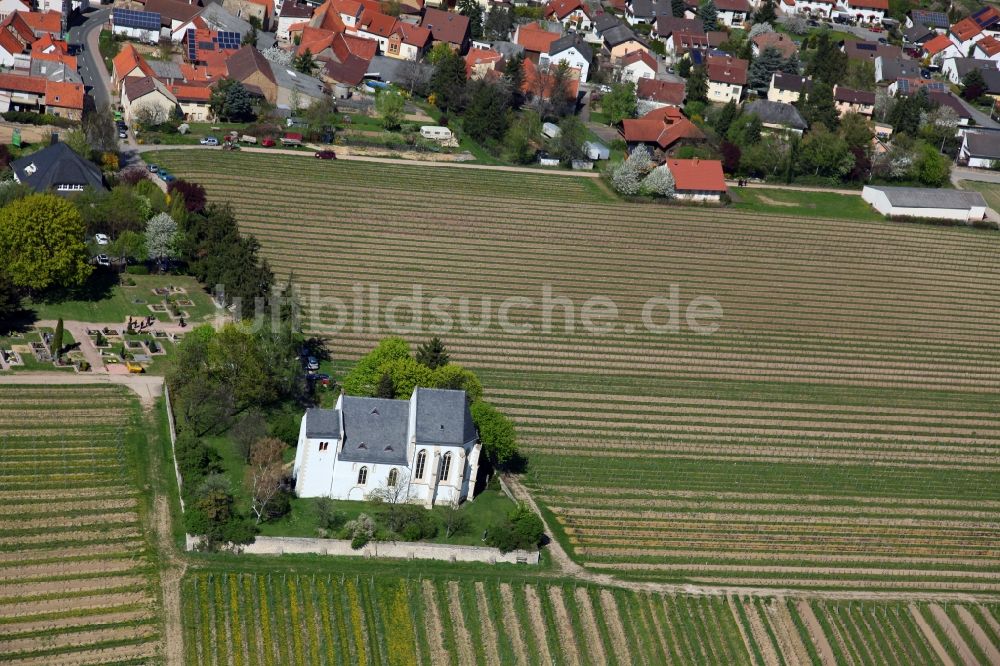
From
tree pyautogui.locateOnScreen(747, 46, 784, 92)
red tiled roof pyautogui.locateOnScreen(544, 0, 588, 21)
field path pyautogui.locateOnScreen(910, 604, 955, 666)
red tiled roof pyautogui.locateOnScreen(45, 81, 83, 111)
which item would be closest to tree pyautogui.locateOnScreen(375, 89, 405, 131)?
red tiled roof pyautogui.locateOnScreen(45, 81, 83, 111)

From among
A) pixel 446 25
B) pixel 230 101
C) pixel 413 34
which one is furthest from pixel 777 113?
pixel 230 101

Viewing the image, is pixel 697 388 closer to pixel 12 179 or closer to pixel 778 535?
pixel 778 535

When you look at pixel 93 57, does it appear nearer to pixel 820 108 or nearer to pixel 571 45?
→ pixel 571 45

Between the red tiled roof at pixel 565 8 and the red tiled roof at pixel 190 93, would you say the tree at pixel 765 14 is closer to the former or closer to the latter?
the red tiled roof at pixel 565 8

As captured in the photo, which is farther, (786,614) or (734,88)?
(734,88)

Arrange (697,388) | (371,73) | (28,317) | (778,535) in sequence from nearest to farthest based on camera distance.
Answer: (778,535), (28,317), (697,388), (371,73)

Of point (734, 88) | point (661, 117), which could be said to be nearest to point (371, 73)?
point (661, 117)
